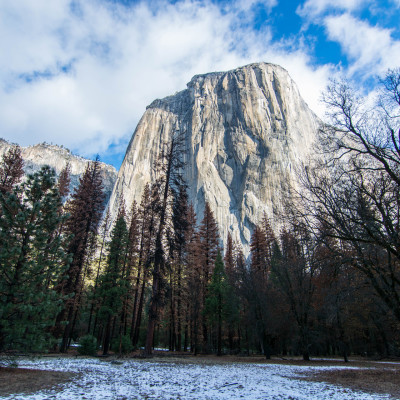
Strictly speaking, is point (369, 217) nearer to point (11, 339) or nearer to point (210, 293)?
point (11, 339)

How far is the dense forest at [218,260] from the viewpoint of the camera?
8336 millimetres

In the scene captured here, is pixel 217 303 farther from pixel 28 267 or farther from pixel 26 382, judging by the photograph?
pixel 26 382

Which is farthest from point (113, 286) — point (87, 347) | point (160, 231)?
point (160, 231)

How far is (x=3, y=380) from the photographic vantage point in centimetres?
671

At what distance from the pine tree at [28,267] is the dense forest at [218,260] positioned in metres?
0.04

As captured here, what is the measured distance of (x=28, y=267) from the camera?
8742mm

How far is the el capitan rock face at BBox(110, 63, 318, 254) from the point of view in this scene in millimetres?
85812

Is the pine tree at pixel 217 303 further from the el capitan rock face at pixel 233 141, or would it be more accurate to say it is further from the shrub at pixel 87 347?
the el capitan rock face at pixel 233 141

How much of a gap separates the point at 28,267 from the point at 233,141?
310 ft

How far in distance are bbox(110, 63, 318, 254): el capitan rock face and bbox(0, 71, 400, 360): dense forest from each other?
48.3 m

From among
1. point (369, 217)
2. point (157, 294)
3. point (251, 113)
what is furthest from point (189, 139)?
point (369, 217)

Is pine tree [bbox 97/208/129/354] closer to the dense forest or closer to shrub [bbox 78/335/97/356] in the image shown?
the dense forest

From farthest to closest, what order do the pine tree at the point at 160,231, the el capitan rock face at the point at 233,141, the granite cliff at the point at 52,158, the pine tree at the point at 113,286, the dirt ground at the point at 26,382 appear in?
the granite cliff at the point at 52,158
the el capitan rock face at the point at 233,141
the pine tree at the point at 113,286
the pine tree at the point at 160,231
the dirt ground at the point at 26,382

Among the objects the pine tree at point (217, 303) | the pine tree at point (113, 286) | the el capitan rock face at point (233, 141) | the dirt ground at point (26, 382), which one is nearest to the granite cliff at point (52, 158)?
the el capitan rock face at point (233, 141)
